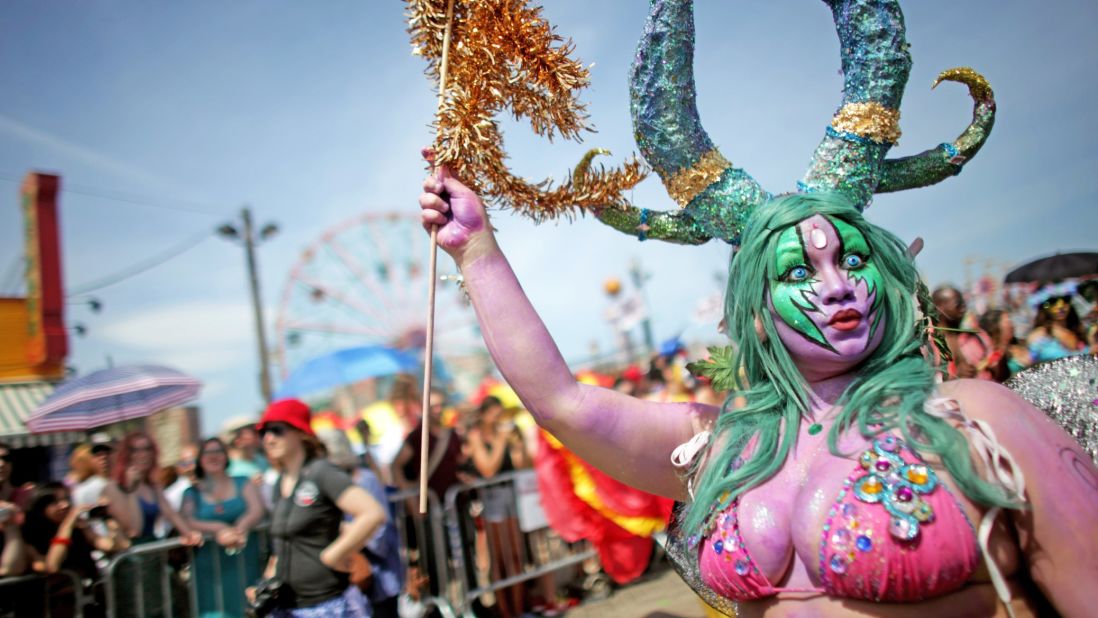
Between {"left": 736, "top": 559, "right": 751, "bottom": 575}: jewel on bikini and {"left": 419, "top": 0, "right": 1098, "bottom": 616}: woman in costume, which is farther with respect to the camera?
{"left": 736, "top": 559, "right": 751, "bottom": 575}: jewel on bikini

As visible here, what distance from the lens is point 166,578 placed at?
160 inches

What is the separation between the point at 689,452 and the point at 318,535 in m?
2.15

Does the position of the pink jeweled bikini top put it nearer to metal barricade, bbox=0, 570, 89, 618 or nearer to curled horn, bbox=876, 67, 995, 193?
curled horn, bbox=876, 67, 995, 193

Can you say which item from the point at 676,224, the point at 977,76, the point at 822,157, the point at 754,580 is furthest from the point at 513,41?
the point at 754,580

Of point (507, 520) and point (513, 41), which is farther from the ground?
point (513, 41)

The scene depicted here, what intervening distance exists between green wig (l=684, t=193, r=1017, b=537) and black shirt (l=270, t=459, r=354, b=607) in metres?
2.09

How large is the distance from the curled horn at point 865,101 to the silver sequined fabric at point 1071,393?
1.96ft

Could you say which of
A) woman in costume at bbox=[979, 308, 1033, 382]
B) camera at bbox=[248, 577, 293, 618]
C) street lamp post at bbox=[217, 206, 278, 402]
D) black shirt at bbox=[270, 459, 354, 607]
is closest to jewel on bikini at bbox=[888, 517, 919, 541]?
black shirt at bbox=[270, 459, 354, 607]

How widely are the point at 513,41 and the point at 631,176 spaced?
44cm

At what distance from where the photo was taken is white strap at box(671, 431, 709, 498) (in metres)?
1.58

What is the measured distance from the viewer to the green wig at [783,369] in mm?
1381

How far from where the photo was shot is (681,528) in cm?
164

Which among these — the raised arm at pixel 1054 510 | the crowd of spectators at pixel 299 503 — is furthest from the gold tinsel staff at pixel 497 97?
the crowd of spectators at pixel 299 503

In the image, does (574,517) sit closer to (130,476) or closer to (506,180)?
(130,476)
